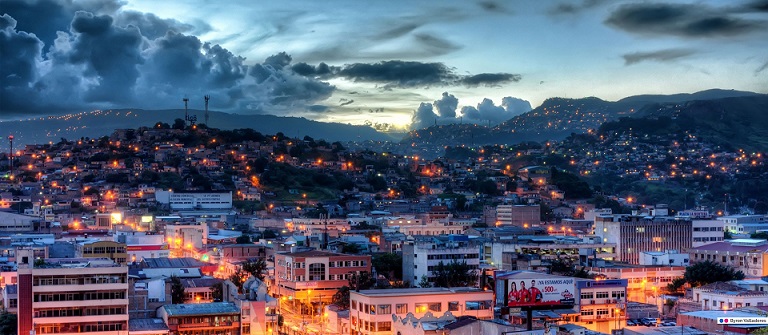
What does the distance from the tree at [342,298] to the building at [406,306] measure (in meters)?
4.33

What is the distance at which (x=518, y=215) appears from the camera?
→ 79.7 meters

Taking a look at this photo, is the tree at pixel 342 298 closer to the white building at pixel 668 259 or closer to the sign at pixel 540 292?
the sign at pixel 540 292

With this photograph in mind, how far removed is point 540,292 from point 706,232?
108 ft

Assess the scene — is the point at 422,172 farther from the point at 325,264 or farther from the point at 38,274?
the point at 38,274

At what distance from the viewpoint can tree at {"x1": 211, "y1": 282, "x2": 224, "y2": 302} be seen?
3731cm

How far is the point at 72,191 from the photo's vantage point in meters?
85.7

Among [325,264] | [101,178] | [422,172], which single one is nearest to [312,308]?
[325,264]

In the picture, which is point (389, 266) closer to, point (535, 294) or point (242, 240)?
point (242, 240)

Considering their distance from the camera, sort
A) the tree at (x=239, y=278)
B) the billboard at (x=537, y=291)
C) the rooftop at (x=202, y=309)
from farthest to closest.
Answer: the tree at (x=239, y=278) < the rooftop at (x=202, y=309) < the billboard at (x=537, y=291)

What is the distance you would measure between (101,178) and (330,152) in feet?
95.6

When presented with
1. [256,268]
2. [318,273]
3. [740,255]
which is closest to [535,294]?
[318,273]

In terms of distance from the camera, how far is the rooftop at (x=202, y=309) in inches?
1241

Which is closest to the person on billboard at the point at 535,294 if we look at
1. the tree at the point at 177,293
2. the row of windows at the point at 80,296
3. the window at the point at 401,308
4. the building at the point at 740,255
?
the window at the point at 401,308

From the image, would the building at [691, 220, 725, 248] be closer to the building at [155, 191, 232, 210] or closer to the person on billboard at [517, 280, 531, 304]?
the person on billboard at [517, 280, 531, 304]
